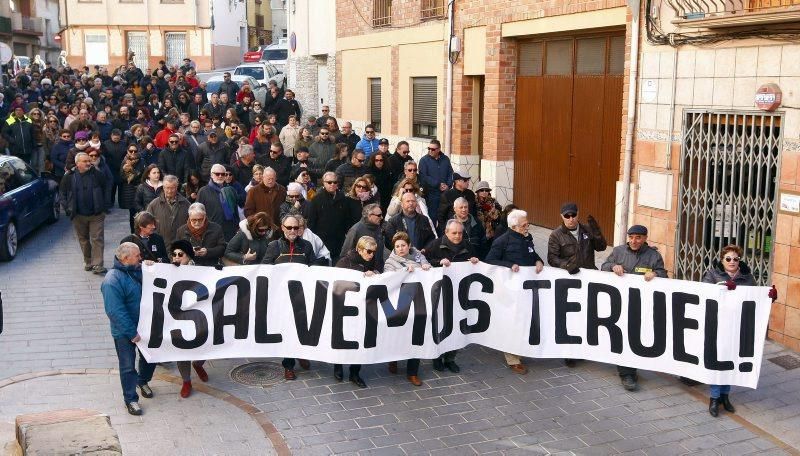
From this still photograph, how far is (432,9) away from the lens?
18844mm

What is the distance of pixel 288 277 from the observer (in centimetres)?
872

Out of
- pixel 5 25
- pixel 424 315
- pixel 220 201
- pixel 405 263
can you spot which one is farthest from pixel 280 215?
pixel 5 25

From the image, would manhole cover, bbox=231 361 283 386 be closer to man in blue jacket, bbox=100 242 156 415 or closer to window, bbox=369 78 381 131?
man in blue jacket, bbox=100 242 156 415

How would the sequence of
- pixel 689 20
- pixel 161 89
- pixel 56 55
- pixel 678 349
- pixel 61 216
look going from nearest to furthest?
pixel 678 349, pixel 689 20, pixel 61 216, pixel 161 89, pixel 56 55

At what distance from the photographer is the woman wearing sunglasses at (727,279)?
811 cm

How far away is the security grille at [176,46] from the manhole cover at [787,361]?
46.5 meters

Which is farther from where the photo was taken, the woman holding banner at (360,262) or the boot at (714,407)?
the woman holding banner at (360,262)

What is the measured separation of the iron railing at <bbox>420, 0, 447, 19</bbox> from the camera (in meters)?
18.5

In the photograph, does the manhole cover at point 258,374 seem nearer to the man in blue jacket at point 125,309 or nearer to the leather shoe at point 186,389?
the leather shoe at point 186,389

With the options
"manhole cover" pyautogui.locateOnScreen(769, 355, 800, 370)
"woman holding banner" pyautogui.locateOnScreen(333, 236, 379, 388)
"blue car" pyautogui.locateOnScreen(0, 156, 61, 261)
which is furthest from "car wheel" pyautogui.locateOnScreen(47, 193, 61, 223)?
"manhole cover" pyautogui.locateOnScreen(769, 355, 800, 370)

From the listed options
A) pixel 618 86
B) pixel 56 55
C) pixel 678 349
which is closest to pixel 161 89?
pixel 618 86

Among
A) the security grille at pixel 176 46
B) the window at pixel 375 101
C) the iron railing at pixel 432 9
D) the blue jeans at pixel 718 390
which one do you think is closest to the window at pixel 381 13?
the window at pixel 375 101

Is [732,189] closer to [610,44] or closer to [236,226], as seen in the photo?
[610,44]

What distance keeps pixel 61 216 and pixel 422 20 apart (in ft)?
27.7
